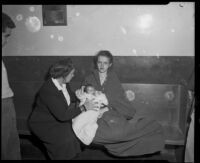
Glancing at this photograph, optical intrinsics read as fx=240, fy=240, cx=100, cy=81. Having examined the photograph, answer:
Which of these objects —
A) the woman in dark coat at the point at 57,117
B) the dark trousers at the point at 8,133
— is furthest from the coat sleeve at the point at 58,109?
the dark trousers at the point at 8,133

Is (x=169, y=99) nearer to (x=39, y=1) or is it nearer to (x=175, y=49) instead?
(x=175, y=49)

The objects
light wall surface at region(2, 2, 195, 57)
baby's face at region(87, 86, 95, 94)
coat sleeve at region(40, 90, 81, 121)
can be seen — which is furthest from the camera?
light wall surface at region(2, 2, 195, 57)

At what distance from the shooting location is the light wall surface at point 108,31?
1898 millimetres

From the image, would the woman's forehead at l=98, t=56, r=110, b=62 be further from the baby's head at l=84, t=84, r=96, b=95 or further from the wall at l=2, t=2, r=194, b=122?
the baby's head at l=84, t=84, r=96, b=95

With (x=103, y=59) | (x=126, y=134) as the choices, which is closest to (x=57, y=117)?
(x=126, y=134)

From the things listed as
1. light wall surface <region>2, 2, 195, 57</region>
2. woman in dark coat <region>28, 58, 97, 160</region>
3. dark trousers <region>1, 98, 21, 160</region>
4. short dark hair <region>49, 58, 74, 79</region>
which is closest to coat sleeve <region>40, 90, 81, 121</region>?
woman in dark coat <region>28, 58, 97, 160</region>

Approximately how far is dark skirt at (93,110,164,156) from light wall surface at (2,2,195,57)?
69 centimetres

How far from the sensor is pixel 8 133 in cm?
167

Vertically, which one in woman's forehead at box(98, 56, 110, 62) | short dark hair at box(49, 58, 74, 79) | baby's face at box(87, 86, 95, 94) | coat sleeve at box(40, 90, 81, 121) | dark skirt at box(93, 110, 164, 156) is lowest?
dark skirt at box(93, 110, 164, 156)

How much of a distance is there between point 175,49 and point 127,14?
495 millimetres

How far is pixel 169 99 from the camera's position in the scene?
196cm

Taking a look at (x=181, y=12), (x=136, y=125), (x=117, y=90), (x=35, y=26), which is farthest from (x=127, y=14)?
(x=136, y=125)

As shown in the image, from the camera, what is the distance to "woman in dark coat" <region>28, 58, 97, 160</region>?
160 cm

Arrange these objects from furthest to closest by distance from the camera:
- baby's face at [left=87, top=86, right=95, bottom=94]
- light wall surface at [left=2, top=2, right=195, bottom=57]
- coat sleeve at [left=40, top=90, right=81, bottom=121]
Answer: light wall surface at [left=2, top=2, right=195, bottom=57], baby's face at [left=87, top=86, right=95, bottom=94], coat sleeve at [left=40, top=90, right=81, bottom=121]
